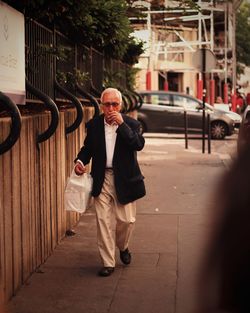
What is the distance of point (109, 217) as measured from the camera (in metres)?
6.31

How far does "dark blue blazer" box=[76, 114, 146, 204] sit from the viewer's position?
6.28 metres

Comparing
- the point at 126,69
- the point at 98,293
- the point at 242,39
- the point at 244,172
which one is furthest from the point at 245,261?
the point at 242,39

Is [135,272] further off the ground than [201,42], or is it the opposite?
[201,42]

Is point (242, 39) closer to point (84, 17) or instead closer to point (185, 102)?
point (185, 102)

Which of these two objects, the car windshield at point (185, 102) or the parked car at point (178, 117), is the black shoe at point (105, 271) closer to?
the parked car at point (178, 117)

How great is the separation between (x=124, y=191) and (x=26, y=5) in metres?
1.85

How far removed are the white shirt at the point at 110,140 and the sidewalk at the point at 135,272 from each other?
96cm

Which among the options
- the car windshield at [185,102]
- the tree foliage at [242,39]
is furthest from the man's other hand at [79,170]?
the tree foliage at [242,39]

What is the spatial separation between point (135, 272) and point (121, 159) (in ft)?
3.27

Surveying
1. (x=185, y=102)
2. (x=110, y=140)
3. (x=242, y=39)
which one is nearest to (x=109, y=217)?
(x=110, y=140)

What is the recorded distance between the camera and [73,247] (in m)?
7.36

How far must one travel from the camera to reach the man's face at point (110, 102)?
6.36 m

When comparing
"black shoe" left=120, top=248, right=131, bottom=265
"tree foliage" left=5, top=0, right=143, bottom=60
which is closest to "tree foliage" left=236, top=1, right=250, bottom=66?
"tree foliage" left=5, top=0, right=143, bottom=60

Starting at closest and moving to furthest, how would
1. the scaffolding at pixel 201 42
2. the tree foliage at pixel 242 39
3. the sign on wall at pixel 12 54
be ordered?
the sign on wall at pixel 12 54 → the scaffolding at pixel 201 42 → the tree foliage at pixel 242 39
